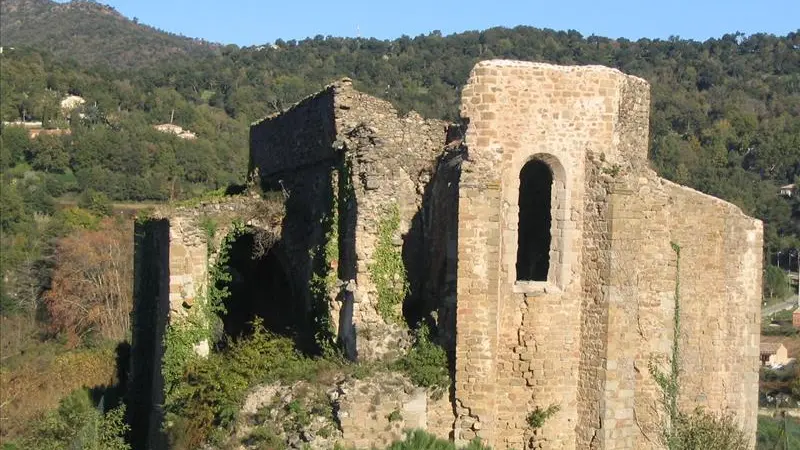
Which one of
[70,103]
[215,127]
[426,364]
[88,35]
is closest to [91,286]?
[215,127]

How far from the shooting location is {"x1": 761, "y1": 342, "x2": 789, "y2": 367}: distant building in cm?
4716

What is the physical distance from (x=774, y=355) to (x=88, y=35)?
3482 inches

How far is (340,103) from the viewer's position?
51.2ft

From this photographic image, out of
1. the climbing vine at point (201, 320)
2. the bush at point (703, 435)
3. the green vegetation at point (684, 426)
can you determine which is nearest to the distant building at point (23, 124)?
the climbing vine at point (201, 320)

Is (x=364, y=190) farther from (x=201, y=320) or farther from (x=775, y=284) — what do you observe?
(x=775, y=284)

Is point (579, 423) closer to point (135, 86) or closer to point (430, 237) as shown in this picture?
point (430, 237)

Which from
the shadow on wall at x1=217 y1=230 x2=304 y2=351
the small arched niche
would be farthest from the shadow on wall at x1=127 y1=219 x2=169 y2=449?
the small arched niche

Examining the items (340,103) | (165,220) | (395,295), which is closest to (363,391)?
(395,295)

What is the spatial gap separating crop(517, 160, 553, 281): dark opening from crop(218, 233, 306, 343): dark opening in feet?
14.5

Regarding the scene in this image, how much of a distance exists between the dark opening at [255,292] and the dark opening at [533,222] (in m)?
4.43

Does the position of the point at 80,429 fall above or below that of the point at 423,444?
below

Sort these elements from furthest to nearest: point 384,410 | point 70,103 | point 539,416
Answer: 1. point 70,103
2. point 539,416
3. point 384,410

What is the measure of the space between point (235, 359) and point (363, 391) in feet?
9.01

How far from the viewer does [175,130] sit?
68.9 m
